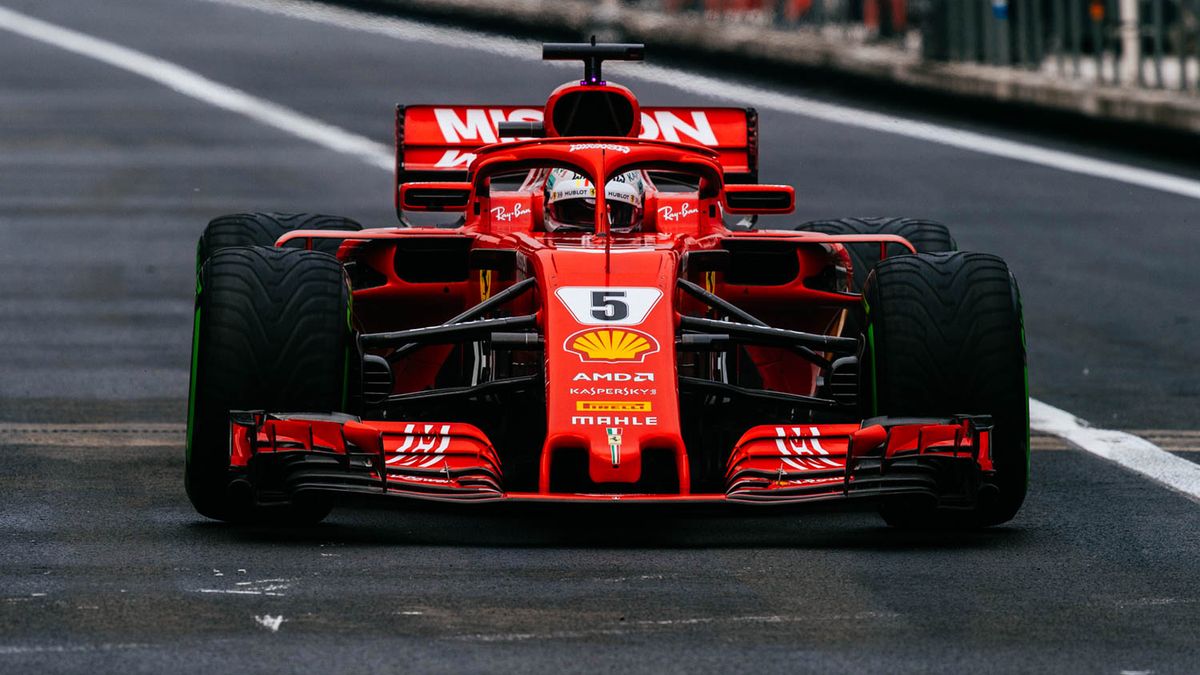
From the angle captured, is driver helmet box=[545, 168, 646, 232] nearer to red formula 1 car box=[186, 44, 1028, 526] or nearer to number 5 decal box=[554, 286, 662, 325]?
red formula 1 car box=[186, 44, 1028, 526]

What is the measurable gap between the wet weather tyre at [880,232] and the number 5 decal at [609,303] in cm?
275

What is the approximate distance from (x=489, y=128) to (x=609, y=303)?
4411 millimetres

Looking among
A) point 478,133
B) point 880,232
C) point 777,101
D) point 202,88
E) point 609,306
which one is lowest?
point 609,306

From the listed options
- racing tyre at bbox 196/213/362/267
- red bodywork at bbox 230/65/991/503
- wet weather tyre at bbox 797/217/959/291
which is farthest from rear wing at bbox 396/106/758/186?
red bodywork at bbox 230/65/991/503

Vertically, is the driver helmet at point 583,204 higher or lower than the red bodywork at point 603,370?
higher

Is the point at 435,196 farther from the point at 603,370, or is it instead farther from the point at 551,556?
the point at 551,556

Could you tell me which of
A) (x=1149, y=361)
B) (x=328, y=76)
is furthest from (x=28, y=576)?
(x=328, y=76)

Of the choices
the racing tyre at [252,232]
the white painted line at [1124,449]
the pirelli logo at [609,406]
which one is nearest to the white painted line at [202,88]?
the racing tyre at [252,232]

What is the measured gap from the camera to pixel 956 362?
9.77m

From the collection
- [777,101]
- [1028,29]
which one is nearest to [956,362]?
[1028,29]

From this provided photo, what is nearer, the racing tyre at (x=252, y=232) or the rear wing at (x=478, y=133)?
the racing tyre at (x=252, y=232)

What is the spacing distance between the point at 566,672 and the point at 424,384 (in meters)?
4.27

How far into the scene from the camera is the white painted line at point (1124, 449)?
37.4 feet

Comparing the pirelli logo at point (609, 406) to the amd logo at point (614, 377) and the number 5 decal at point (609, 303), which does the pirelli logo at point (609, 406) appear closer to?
the amd logo at point (614, 377)
